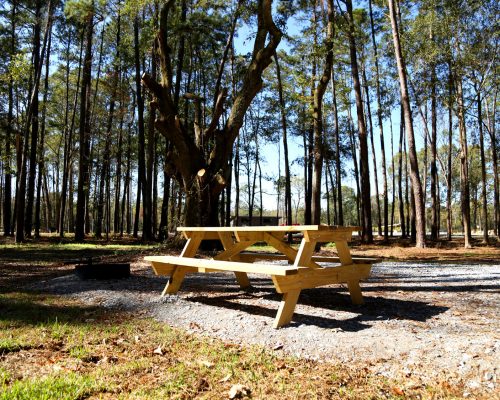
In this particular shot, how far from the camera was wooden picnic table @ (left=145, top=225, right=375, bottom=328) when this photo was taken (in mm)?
3619

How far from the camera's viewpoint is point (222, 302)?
16.0ft

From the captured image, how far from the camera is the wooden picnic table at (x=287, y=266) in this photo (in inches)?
142

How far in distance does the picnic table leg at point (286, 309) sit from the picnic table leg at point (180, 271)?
1.86 meters

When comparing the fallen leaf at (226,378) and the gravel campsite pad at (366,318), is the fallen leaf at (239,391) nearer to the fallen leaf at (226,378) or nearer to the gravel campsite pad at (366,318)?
the fallen leaf at (226,378)

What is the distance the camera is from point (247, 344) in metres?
3.32

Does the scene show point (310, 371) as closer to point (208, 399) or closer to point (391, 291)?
point (208, 399)

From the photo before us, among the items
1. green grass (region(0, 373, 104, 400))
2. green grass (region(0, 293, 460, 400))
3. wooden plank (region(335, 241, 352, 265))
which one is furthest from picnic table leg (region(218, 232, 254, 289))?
green grass (region(0, 373, 104, 400))

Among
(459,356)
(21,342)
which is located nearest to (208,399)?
(459,356)

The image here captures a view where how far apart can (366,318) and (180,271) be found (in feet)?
7.82

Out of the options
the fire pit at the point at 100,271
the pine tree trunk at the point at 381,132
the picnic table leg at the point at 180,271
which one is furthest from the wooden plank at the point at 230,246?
the pine tree trunk at the point at 381,132

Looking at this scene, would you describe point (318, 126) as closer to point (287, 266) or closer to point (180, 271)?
point (180, 271)

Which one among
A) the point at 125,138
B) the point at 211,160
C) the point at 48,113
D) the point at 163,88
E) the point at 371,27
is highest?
the point at 371,27

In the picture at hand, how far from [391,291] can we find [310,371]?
128 inches

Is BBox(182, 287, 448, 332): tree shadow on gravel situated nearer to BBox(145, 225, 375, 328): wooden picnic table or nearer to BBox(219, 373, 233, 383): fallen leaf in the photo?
BBox(145, 225, 375, 328): wooden picnic table
